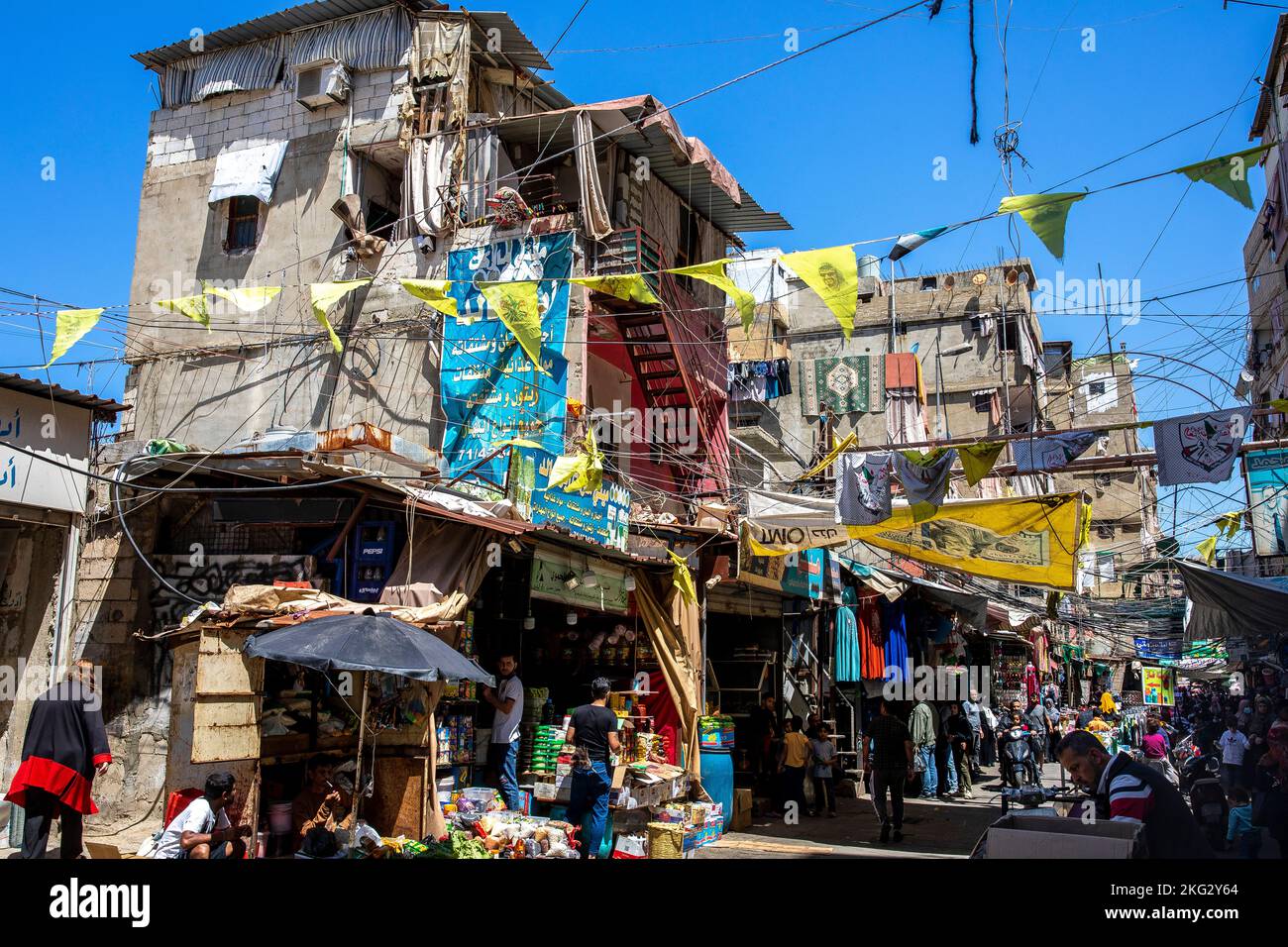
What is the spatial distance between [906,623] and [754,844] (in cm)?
1024

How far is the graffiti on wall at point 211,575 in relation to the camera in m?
→ 11.3

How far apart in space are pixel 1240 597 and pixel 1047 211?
9.81 m

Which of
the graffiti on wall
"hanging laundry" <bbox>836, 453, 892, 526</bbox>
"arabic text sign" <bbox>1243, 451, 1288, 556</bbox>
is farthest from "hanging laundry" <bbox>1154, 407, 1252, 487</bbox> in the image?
the graffiti on wall

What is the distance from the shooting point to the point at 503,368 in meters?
15.5

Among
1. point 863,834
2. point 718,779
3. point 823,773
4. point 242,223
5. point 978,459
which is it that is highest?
point 242,223

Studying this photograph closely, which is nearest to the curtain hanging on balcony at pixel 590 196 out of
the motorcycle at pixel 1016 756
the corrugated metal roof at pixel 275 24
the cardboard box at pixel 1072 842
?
the corrugated metal roof at pixel 275 24

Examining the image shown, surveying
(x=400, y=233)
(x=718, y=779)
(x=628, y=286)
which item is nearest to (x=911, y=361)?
(x=400, y=233)

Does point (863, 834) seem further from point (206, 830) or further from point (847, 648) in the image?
point (206, 830)

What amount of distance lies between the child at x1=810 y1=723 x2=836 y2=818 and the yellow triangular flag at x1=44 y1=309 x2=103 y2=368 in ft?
40.2

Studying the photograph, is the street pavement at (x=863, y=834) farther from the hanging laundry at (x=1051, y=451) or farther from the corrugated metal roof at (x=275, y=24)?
the corrugated metal roof at (x=275, y=24)

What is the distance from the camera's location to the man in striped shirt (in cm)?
599

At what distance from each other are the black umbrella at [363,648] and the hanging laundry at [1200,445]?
8.01 m
